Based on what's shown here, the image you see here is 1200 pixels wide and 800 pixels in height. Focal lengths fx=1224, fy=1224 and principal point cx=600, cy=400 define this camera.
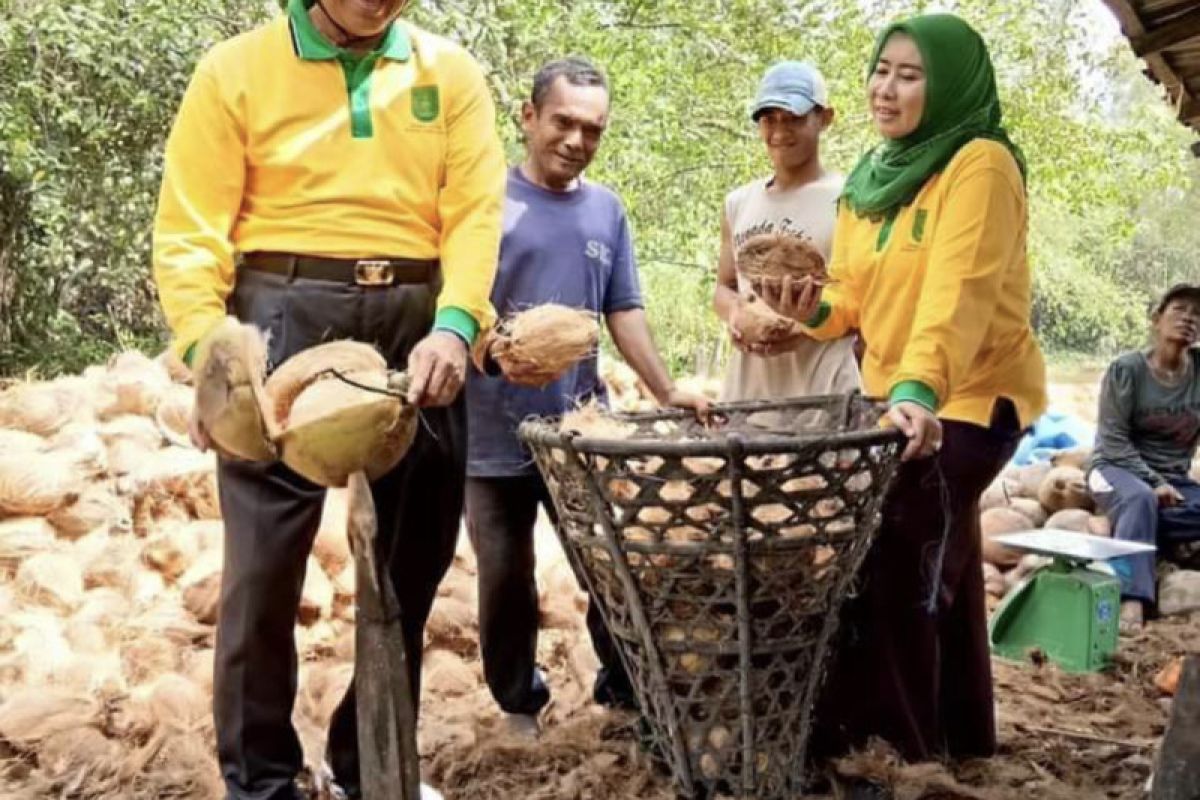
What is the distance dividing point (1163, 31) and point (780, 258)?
4.99ft

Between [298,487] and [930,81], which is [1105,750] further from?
[298,487]

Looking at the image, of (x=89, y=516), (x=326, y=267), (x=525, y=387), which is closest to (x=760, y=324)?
(x=525, y=387)

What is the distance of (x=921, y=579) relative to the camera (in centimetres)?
219

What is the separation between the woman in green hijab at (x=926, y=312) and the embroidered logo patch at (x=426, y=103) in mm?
686

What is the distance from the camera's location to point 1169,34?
10.1ft

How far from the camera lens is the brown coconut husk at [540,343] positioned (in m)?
2.22

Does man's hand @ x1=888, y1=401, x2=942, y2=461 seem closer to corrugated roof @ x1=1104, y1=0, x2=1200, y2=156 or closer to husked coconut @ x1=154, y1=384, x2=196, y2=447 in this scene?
corrugated roof @ x1=1104, y1=0, x2=1200, y2=156

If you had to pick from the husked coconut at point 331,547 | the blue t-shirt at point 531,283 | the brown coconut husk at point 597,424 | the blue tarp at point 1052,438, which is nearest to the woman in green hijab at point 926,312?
the brown coconut husk at point 597,424

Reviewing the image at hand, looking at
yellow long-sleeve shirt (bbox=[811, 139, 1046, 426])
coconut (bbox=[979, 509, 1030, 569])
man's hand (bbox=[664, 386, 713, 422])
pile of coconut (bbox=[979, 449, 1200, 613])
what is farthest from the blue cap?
coconut (bbox=[979, 509, 1030, 569])

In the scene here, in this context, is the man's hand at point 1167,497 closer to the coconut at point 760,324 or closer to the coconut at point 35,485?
the coconut at point 760,324

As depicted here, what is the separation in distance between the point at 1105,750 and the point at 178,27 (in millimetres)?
5310

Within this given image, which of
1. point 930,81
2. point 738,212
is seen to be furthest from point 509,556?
point 930,81

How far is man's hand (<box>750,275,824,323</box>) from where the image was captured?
2.24 m

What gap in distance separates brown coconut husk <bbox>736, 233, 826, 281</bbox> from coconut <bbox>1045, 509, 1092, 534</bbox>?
2.74m
